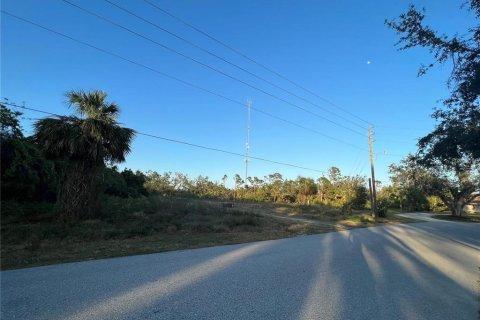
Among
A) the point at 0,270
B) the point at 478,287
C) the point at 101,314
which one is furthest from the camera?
the point at 0,270

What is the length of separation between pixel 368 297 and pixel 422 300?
88cm

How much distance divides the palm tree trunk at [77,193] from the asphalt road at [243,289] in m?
7.64

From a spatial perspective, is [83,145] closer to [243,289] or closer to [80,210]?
[80,210]

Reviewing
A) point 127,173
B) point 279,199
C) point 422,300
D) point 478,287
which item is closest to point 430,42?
point 478,287

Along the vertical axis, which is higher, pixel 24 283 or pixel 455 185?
pixel 455 185

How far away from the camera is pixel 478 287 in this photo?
679cm

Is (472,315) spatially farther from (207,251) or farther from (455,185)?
(455,185)

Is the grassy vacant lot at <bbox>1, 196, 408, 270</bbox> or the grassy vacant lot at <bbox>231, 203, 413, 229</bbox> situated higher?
the grassy vacant lot at <bbox>231, 203, 413, 229</bbox>

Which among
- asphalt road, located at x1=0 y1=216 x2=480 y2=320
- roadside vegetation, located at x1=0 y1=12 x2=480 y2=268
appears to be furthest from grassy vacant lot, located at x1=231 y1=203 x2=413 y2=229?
asphalt road, located at x1=0 y1=216 x2=480 y2=320

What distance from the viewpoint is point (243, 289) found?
594 centimetres

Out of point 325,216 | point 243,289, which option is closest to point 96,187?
point 243,289

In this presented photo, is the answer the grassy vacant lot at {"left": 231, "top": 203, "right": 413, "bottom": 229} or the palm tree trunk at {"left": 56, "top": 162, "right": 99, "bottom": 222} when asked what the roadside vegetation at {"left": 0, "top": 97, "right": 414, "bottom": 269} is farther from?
the grassy vacant lot at {"left": 231, "top": 203, "right": 413, "bottom": 229}

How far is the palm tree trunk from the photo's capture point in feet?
50.9

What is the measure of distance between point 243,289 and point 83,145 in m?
11.9
